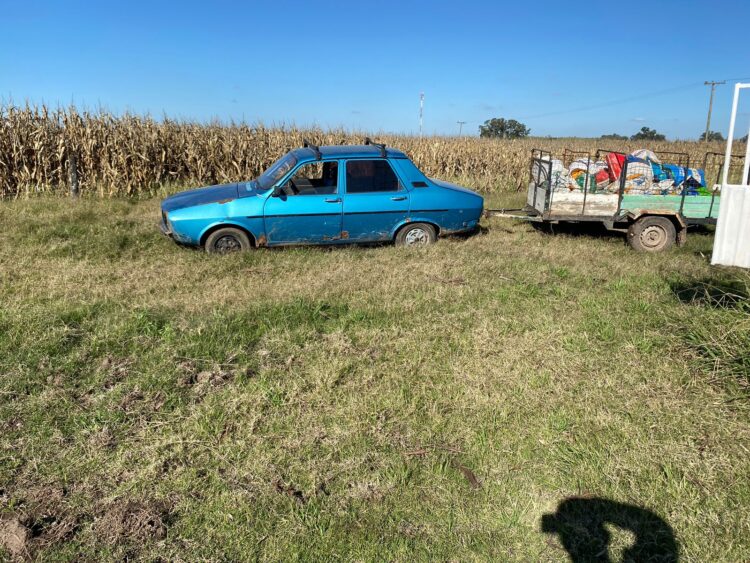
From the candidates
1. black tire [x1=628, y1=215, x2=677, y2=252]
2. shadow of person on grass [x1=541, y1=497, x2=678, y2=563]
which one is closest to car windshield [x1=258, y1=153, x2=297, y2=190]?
black tire [x1=628, y1=215, x2=677, y2=252]

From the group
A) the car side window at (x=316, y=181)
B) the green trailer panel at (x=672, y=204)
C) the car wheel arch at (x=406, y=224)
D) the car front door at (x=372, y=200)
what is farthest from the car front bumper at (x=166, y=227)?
the green trailer panel at (x=672, y=204)

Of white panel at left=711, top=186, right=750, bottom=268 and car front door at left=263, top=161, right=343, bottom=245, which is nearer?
white panel at left=711, top=186, right=750, bottom=268

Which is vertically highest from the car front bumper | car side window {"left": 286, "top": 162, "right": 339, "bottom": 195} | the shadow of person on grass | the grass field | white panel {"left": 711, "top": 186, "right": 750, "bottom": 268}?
car side window {"left": 286, "top": 162, "right": 339, "bottom": 195}

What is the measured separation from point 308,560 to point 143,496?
1094 millimetres

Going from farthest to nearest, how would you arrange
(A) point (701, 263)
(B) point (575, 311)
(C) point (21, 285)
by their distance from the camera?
(A) point (701, 263), (C) point (21, 285), (B) point (575, 311)

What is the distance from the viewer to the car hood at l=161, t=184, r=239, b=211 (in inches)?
299

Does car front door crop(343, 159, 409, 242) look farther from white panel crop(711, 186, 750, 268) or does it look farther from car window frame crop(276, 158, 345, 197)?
white panel crop(711, 186, 750, 268)

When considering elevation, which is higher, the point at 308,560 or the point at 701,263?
the point at 701,263

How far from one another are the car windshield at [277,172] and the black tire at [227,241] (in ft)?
2.63

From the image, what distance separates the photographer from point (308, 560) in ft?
8.74

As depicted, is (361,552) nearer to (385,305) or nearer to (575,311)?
(385,305)

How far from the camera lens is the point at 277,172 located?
8.02 metres

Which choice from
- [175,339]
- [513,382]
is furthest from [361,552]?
[175,339]

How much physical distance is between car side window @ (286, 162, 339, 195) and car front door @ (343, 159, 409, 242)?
0.21m
